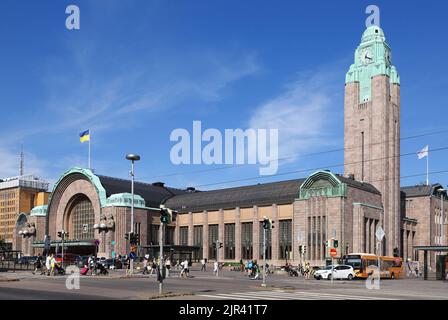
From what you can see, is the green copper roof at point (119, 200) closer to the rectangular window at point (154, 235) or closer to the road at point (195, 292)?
the rectangular window at point (154, 235)

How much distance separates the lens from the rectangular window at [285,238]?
3582 inches

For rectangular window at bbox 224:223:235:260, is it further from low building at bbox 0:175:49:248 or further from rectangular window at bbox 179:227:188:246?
low building at bbox 0:175:49:248

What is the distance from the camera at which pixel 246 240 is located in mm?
97438

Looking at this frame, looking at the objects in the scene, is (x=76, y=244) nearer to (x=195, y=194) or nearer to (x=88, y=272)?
(x=195, y=194)

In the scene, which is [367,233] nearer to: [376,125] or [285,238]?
[285,238]

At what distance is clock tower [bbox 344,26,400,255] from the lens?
305ft

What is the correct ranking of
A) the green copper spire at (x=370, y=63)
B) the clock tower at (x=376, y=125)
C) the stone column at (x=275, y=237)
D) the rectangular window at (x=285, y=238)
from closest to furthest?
the rectangular window at (x=285, y=238), the stone column at (x=275, y=237), the clock tower at (x=376, y=125), the green copper spire at (x=370, y=63)

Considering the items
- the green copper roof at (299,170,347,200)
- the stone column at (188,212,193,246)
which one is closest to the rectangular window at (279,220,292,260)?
the green copper roof at (299,170,347,200)

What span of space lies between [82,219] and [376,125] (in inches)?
2104

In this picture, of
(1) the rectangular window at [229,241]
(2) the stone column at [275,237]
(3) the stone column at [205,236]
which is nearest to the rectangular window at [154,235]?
(3) the stone column at [205,236]

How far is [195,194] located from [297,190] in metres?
26.0

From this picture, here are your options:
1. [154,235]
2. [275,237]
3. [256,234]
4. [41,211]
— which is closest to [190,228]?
[154,235]
